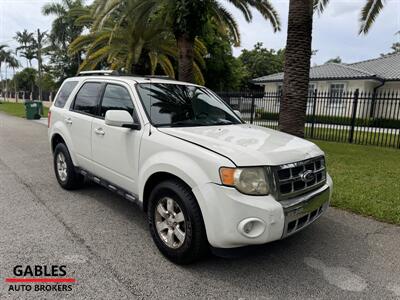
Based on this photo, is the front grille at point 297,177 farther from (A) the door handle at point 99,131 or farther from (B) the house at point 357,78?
(B) the house at point 357,78

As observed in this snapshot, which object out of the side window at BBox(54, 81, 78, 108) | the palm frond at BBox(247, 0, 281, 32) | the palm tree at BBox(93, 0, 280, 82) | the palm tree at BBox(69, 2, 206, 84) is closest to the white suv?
the side window at BBox(54, 81, 78, 108)

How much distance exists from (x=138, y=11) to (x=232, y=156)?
417 inches

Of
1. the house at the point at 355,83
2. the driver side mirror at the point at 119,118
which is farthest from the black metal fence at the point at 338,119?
the driver side mirror at the point at 119,118

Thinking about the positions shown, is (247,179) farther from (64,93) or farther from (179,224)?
(64,93)

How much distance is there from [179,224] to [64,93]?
3721 millimetres

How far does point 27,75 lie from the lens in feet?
222

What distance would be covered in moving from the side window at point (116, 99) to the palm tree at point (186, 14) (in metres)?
6.29

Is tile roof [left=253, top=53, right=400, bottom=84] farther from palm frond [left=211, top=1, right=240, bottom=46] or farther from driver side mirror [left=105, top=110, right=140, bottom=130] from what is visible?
driver side mirror [left=105, top=110, right=140, bottom=130]

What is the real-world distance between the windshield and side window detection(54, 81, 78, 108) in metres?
1.96

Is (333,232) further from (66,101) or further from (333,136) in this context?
(333,136)

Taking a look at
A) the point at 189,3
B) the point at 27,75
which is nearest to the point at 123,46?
the point at 189,3

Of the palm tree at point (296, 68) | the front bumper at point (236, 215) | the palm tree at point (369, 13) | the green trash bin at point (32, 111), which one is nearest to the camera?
the front bumper at point (236, 215)

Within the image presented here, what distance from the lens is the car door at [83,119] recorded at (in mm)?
4645

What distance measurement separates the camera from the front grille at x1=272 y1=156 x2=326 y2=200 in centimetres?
294
